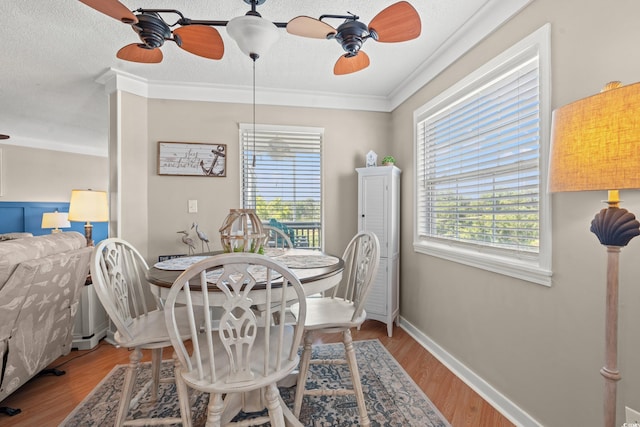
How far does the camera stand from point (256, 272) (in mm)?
1564

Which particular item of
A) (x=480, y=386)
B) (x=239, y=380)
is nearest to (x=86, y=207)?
(x=239, y=380)

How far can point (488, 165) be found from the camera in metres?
1.95

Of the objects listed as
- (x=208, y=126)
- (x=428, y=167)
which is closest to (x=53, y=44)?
(x=208, y=126)

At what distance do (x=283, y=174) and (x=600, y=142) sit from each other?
2660 mm

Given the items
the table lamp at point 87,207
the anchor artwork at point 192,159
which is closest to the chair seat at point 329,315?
the anchor artwork at point 192,159

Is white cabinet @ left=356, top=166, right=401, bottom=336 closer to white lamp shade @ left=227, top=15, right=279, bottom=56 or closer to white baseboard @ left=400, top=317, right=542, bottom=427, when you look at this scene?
white baseboard @ left=400, top=317, right=542, bottom=427

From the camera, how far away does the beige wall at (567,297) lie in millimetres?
1185

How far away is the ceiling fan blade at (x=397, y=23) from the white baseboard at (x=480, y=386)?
209cm

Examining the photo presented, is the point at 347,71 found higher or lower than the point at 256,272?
higher

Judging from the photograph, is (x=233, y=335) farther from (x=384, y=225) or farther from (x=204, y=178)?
(x=204, y=178)

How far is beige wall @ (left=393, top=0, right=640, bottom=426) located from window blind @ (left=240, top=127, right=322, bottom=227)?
173 centimetres

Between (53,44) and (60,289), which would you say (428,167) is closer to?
(60,289)

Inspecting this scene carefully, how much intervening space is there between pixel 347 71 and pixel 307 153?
145 cm

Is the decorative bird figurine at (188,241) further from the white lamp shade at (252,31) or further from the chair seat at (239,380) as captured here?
the white lamp shade at (252,31)
